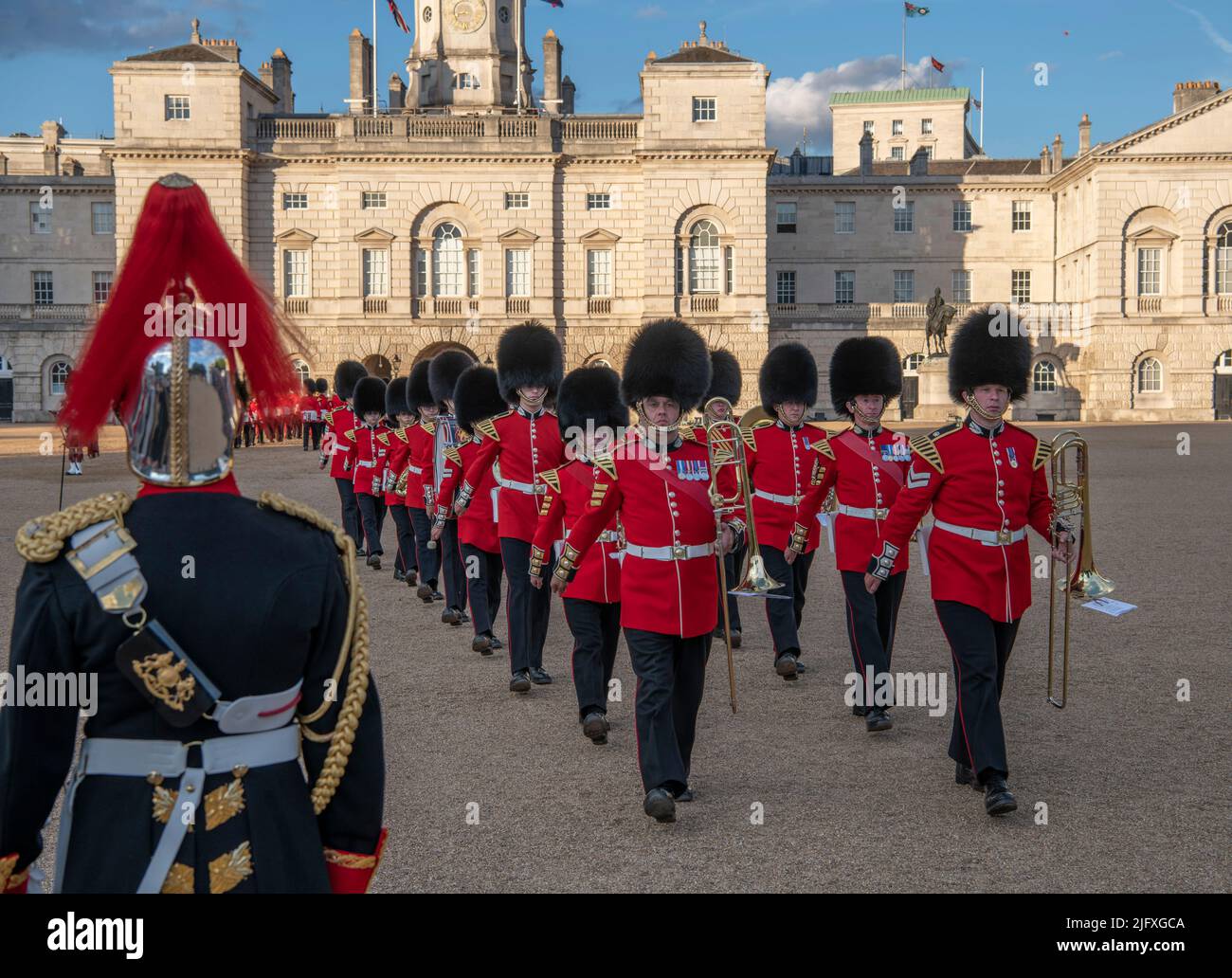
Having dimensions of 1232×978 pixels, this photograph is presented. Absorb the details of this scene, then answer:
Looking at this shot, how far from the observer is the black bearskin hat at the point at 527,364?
9070 mm

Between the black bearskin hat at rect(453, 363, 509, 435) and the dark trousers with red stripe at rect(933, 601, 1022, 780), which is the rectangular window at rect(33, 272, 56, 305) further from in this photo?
the dark trousers with red stripe at rect(933, 601, 1022, 780)

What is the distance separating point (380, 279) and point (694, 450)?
45579 millimetres

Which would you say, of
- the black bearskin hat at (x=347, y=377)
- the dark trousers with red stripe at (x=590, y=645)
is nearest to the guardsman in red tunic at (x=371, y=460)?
the black bearskin hat at (x=347, y=377)

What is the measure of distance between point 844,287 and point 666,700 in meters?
54.0

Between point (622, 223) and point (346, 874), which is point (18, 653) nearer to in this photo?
point (346, 874)

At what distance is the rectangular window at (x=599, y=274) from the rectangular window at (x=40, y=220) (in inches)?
920

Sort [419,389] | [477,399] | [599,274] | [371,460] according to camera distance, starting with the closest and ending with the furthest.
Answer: [477,399] → [419,389] → [371,460] → [599,274]

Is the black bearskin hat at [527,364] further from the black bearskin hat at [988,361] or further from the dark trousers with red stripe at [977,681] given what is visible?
the dark trousers with red stripe at [977,681]

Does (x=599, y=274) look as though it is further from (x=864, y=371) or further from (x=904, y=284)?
(x=864, y=371)

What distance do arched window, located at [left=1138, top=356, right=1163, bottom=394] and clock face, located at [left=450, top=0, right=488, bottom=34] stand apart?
1181 inches

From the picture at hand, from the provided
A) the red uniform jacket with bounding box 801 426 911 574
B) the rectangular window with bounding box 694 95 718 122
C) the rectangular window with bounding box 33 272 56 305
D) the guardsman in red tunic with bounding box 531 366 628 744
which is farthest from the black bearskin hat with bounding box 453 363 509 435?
the rectangular window with bounding box 33 272 56 305

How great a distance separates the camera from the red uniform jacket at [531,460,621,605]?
23.4ft

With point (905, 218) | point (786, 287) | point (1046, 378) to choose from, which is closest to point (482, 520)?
point (1046, 378)

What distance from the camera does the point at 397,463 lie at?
12.7 metres
